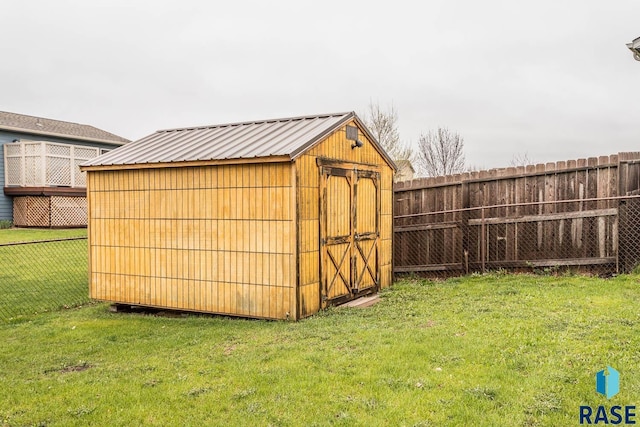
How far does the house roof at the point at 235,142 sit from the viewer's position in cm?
733

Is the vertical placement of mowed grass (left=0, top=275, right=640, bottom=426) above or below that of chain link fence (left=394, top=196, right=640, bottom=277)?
below

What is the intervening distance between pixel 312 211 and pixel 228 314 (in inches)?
79.5

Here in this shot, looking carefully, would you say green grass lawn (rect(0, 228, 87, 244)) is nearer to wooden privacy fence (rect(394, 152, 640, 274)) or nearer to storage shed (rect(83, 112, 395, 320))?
storage shed (rect(83, 112, 395, 320))

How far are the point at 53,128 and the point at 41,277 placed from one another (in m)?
14.8

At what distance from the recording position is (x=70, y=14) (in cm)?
1440

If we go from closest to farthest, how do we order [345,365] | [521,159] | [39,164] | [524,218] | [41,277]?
1. [345,365]
2. [524,218]
3. [41,277]
4. [39,164]
5. [521,159]

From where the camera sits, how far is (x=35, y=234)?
54.6 feet

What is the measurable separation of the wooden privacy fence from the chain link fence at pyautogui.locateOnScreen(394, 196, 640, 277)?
0.01 metres

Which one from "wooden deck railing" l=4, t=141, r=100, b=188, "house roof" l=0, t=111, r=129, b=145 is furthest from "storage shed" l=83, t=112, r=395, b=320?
"house roof" l=0, t=111, r=129, b=145

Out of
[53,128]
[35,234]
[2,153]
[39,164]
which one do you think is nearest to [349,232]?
[35,234]

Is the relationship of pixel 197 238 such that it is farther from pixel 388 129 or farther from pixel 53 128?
pixel 53 128

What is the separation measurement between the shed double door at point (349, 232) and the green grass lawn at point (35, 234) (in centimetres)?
1127

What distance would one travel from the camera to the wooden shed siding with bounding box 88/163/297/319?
7152mm

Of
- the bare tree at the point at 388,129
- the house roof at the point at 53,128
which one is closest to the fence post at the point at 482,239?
the bare tree at the point at 388,129
